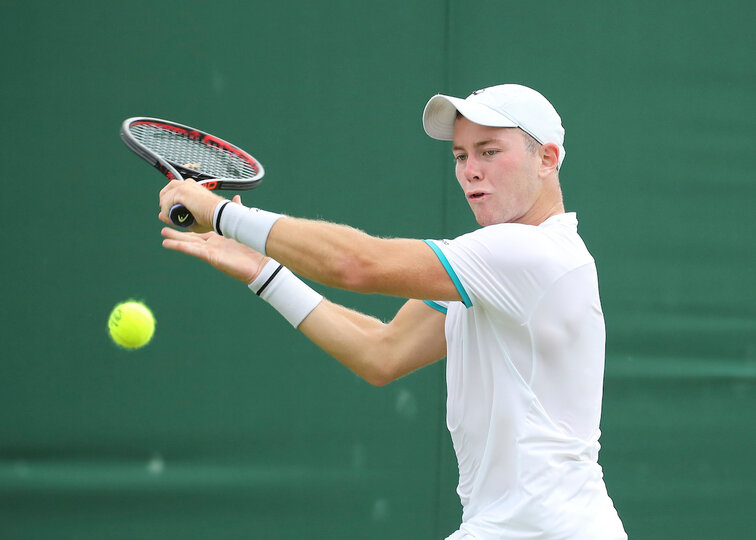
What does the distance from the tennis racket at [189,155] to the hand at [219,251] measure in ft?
0.41

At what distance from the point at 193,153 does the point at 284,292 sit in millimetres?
480

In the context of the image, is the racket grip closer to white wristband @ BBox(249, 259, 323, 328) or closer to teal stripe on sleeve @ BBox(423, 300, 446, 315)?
white wristband @ BBox(249, 259, 323, 328)

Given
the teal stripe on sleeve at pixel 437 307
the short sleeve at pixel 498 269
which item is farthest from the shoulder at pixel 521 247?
the teal stripe on sleeve at pixel 437 307

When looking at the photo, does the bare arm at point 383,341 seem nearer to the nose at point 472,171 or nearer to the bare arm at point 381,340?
the bare arm at point 381,340

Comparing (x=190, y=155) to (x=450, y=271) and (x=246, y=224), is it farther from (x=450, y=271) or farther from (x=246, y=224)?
(x=450, y=271)

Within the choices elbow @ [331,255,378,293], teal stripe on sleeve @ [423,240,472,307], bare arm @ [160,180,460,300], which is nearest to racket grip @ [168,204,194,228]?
bare arm @ [160,180,460,300]

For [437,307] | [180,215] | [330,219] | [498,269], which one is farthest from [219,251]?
[330,219]

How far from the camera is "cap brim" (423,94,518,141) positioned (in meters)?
2.07

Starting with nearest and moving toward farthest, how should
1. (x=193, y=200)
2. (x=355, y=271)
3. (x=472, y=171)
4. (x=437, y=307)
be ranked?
(x=355, y=271) < (x=193, y=200) < (x=472, y=171) < (x=437, y=307)

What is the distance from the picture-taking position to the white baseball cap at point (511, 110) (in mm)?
2080

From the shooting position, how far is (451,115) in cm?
222

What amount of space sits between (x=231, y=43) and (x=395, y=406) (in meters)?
1.28

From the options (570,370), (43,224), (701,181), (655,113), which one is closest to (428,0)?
(655,113)

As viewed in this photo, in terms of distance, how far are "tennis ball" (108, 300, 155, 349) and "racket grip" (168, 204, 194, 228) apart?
2.48 ft
